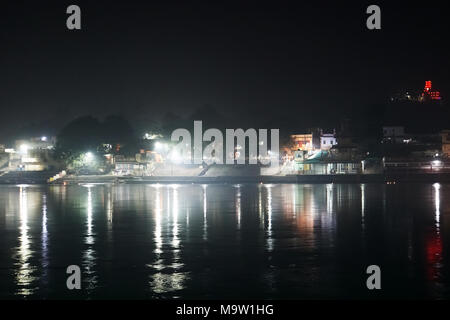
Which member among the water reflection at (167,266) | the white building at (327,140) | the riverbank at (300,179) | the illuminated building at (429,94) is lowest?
the water reflection at (167,266)

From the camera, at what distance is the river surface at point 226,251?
1145 centimetres

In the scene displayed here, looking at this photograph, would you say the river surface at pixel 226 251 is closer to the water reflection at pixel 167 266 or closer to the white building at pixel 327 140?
the water reflection at pixel 167 266

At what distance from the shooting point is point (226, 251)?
15.6 meters

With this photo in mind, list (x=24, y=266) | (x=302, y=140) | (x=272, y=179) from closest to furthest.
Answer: (x=24, y=266) → (x=272, y=179) → (x=302, y=140)

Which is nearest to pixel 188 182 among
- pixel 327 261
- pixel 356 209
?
pixel 356 209

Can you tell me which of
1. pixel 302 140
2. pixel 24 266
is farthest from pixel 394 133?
pixel 24 266

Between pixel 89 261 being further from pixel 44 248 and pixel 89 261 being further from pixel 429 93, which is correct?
pixel 429 93

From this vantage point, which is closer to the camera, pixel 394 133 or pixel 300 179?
pixel 300 179

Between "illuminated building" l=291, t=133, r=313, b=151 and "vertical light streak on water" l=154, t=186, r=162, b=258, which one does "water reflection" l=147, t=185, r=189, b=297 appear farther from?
"illuminated building" l=291, t=133, r=313, b=151

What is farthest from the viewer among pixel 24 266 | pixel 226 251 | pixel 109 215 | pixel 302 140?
pixel 302 140

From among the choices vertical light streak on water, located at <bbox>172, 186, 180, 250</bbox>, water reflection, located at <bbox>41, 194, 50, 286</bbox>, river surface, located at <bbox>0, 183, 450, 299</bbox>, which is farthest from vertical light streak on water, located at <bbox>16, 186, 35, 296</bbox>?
vertical light streak on water, located at <bbox>172, 186, 180, 250</bbox>

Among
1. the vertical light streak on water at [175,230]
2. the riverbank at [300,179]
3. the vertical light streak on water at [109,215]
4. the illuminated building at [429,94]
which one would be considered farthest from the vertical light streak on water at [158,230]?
the illuminated building at [429,94]
